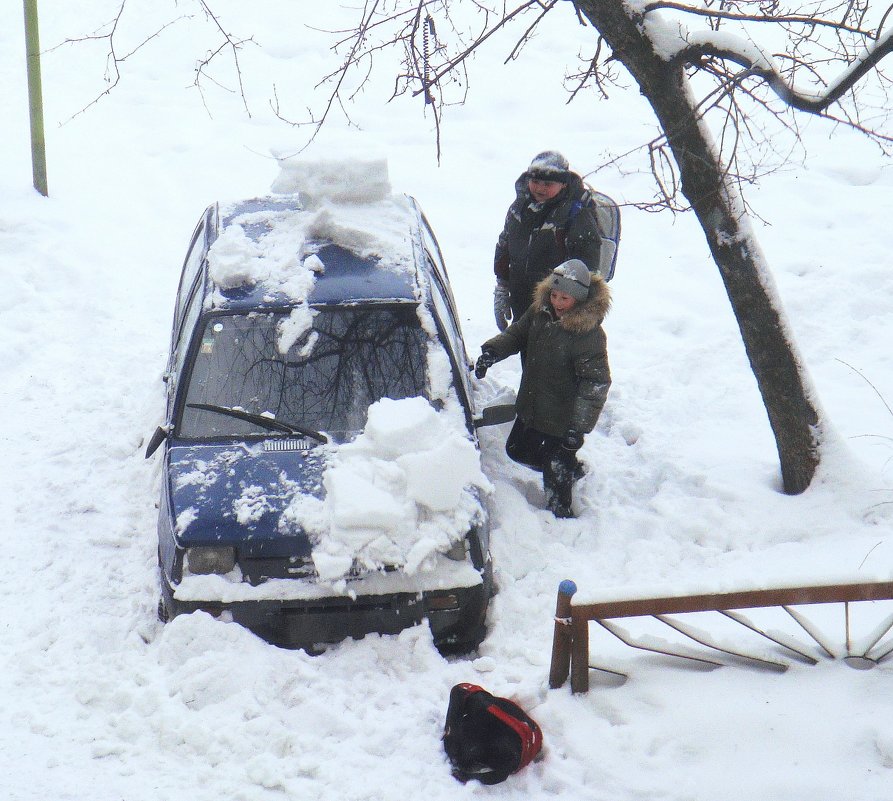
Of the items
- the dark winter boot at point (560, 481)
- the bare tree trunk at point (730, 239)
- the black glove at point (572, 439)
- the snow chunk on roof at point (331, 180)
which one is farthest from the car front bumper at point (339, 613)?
the snow chunk on roof at point (331, 180)

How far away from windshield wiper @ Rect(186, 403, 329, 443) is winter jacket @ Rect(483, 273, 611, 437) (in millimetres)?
1325

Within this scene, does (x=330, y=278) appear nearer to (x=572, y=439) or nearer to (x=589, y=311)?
(x=589, y=311)

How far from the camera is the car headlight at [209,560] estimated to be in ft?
12.8

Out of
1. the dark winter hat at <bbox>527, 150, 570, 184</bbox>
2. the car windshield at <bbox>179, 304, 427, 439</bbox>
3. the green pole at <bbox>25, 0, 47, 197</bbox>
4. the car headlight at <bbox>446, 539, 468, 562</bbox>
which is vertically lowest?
the car headlight at <bbox>446, 539, 468, 562</bbox>

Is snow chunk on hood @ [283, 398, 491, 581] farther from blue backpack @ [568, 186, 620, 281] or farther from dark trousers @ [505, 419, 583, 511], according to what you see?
blue backpack @ [568, 186, 620, 281]

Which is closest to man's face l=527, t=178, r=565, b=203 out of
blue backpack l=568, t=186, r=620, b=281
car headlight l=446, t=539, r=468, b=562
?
blue backpack l=568, t=186, r=620, b=281

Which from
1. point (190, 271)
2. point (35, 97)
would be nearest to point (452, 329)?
point (190, 271)

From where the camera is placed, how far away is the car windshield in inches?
175

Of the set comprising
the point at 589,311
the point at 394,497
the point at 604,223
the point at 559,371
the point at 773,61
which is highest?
the point at 773,61

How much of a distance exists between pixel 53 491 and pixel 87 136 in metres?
7.83

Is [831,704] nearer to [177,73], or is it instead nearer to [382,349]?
[382,349]

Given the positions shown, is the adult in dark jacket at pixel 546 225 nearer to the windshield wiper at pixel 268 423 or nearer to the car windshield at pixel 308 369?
the car windshield at pixel 308 369

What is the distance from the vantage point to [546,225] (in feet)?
19.2

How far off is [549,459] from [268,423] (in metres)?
1.77
